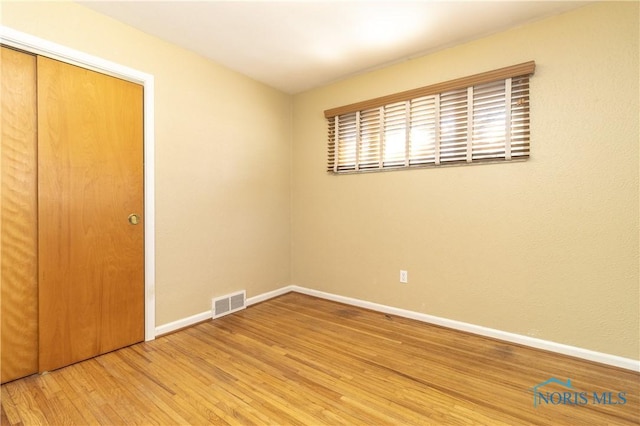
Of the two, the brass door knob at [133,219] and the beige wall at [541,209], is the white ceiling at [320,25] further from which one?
the brass door knob at [133,219]

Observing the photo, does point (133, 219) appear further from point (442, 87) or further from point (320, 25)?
point (442, 87)

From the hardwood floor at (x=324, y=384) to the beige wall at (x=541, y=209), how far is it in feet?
1.06

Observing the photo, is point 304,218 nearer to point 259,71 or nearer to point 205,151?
point 205,151

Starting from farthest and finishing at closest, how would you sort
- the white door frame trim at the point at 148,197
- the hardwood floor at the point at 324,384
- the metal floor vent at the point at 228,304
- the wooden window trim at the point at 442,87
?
the metal floor vent at the point at 228,304
the white door frame trim at the point at 148,197
the wooden window trim at the point at 442,87
the hardwood floor at the point at 324,384

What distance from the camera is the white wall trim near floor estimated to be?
2061mm

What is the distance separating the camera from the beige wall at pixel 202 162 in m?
2.19

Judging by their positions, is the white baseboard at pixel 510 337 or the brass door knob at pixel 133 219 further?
the brass door knob at pixel 133 219

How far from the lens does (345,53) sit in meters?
2.80

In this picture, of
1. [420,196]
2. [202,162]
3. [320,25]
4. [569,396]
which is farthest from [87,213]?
[569,396]

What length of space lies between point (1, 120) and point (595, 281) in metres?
4.05

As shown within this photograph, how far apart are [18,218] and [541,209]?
365 cm

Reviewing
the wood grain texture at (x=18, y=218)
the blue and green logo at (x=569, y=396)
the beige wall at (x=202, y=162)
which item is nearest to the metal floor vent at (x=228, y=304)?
the beige wall at (x=202, y=162)

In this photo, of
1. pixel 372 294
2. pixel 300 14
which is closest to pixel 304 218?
pixel 372 294

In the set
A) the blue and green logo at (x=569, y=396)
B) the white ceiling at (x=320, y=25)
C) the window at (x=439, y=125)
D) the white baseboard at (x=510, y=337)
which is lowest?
the blue and green logo at (x=569, y=396)
